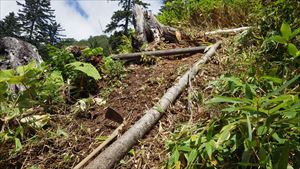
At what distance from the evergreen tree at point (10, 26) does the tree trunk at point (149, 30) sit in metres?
41.4

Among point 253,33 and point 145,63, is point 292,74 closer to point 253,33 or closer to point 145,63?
point 253,33

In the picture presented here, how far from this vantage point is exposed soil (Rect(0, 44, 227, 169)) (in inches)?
95.3

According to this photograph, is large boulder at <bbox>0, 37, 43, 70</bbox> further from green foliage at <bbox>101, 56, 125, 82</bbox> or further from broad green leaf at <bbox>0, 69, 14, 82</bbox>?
broad green leaf at <bbox>0, 69, 14, 82</bbox>

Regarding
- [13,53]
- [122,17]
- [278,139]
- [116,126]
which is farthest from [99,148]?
[122,17]

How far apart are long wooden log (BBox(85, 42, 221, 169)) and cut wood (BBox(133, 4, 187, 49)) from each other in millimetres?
2013

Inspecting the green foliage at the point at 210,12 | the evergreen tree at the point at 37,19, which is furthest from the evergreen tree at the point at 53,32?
the green foliage at the point at 210,12

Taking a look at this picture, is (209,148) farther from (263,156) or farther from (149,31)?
(149,31)

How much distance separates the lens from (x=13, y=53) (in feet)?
13.7

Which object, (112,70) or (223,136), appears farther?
(112,70)

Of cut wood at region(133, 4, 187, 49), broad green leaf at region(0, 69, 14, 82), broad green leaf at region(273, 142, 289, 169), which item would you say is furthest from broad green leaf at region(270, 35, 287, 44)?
cut wood at region(133, 4, 187, 49)

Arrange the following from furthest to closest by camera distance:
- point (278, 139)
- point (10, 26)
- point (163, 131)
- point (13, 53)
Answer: point (10, 26)
point (13, 53)
point (163, 131)
point (278, 139)

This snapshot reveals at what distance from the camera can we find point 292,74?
2.22 m

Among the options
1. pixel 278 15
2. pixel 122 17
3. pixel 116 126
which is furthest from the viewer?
pixel 122 17

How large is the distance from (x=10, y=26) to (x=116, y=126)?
153ft
